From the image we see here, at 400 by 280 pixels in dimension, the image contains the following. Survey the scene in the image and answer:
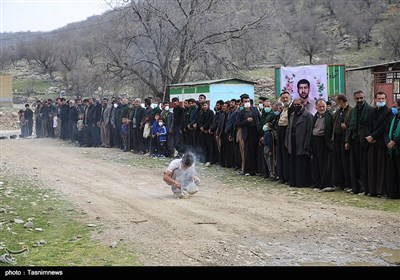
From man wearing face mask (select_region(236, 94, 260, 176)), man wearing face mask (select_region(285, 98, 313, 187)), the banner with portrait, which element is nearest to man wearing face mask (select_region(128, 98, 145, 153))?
the banner with portrait

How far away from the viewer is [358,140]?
11.7 m

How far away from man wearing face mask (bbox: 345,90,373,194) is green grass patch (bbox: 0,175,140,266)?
5.32m

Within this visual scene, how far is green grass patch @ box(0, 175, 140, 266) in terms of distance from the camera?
6863 millimetres

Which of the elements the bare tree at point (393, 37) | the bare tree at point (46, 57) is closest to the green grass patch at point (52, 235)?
the bare tree at point (393, 37)

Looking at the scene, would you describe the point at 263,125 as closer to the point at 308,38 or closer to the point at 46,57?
the point at 308,38

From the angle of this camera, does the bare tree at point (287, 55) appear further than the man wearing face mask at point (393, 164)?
Yes

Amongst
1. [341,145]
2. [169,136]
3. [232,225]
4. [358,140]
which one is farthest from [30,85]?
[232,225]

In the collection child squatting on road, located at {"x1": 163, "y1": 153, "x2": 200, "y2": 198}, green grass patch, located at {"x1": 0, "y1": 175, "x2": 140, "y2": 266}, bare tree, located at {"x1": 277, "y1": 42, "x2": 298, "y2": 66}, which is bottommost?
green grass patch, located at {"x1": 0, "y1": 175, "x2": 140, "y2": 266}

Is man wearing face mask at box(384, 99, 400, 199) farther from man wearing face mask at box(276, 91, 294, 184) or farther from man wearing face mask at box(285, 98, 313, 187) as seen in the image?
man wearing face mask at box(276, 91, 294, 184)

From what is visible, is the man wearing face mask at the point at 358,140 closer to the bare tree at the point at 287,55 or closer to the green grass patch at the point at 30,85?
the bare tree at the point at 287,55

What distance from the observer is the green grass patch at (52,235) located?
686 centimetres

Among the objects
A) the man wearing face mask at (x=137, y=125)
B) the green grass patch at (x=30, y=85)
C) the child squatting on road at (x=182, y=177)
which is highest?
the green grass patch at (x=30, y=85)
